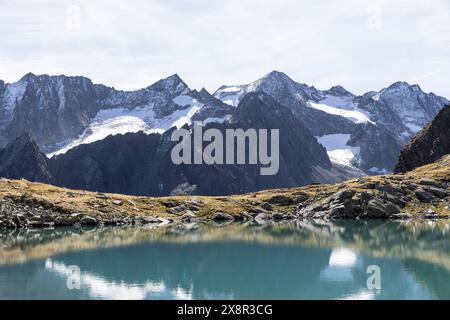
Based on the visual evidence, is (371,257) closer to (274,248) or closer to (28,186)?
(274,248)

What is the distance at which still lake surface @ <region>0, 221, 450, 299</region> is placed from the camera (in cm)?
6184

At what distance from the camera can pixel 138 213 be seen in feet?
535

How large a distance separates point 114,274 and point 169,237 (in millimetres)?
48598

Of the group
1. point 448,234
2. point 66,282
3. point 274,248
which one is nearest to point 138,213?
point 274,248

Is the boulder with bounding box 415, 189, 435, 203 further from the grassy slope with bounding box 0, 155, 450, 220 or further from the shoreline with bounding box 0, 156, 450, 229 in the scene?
the grassy slope with bounding box 0, 155, 450, 220

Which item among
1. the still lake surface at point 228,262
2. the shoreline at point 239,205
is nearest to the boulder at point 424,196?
the shoreline at point 239,205

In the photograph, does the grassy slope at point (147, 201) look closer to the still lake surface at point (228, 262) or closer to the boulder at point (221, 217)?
the boulder at point (221, 217)

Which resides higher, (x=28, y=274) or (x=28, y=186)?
(x=28, y=186)

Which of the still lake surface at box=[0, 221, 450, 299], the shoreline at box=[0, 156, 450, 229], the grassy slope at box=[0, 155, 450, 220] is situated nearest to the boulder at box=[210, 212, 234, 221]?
the shoreline at box=[0, 156, 450, 229]

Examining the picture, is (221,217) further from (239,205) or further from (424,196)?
(424,196)

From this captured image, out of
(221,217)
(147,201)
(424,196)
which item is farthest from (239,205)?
(424,196)

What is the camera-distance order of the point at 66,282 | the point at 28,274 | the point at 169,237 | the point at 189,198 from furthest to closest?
the point at 189,198 < the point at 169,237 < the point at 28,274 < the point at 66,282

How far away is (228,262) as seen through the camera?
88.4 metres
